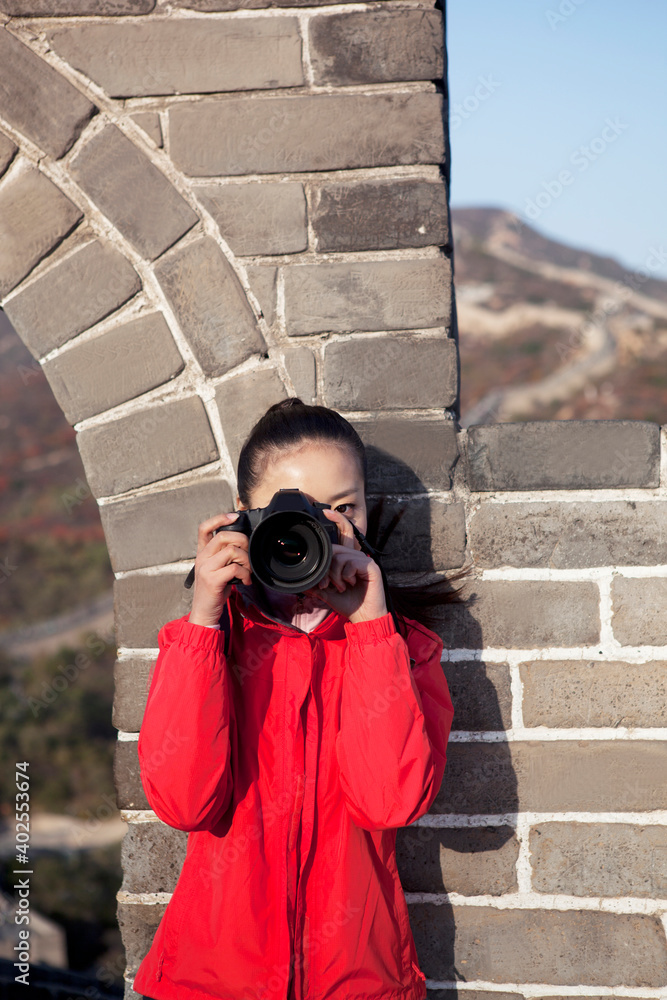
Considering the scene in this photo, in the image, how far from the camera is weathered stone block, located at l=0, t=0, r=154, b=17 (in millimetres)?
1286

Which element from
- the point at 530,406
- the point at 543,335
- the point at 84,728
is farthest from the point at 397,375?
the point at 543,335

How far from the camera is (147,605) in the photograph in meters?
1.36

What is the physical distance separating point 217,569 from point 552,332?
20.9 meters

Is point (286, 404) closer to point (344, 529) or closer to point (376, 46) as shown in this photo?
point (344, 529)

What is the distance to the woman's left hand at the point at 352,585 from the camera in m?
1.06

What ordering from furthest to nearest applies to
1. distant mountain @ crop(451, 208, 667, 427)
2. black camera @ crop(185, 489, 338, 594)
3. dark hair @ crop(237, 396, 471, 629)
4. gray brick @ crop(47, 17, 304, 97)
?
1. distant mountain @ crop(451, 208, 667, 427)
2. gray brick @ crop(47, 17, 304, 97)
3. dark hair @ crop(237, 396, 471, 629)
4. black camera @ crop(185, 489, 338, 594)

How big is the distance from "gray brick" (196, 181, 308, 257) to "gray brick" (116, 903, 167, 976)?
49.4 inches

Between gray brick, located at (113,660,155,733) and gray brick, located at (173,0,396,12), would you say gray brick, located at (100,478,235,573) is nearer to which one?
gray brick, located at (113,660,155,733)

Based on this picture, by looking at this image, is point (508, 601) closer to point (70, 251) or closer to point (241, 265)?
point (241, 265)

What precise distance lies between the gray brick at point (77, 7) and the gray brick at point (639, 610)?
1.36m

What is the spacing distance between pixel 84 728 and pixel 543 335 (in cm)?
1638

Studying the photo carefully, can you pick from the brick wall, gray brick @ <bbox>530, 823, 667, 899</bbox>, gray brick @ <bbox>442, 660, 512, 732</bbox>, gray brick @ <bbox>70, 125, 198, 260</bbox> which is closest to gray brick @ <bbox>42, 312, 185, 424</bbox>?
the brick wall

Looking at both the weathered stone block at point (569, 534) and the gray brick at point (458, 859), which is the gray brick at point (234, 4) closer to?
the weathered stone block at point (569, 534)

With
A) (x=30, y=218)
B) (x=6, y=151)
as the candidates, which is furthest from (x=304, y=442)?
(x=6, y=151)
